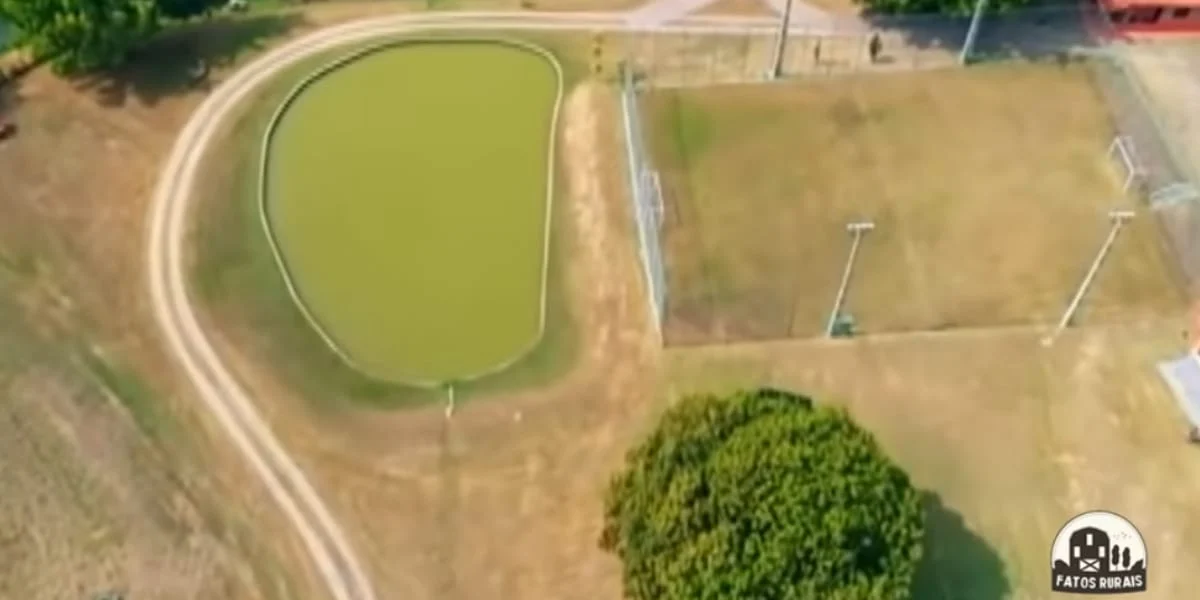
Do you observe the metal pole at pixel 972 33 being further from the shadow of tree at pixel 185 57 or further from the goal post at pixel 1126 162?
the shadow of tree at pixel 185 57

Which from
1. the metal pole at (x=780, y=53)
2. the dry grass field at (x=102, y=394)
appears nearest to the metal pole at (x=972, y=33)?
the metal pole at (x=780, y=53)

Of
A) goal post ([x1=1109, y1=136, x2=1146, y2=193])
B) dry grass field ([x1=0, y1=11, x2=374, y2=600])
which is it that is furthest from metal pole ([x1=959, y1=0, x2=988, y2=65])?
dry grass field ([x1=0, y1=11, x2=374, y2=600])

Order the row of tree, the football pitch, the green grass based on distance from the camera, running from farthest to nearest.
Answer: the row of tree, the football pitch, the green grass

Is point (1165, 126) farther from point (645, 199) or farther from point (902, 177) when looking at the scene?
point (645, 199)

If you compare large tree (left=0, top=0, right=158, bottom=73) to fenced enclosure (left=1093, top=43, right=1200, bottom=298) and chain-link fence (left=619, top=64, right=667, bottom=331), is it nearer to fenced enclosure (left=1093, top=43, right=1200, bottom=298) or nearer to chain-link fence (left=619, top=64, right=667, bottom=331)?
chain-link fence (left=619, top=64, right=667, bottom=331)

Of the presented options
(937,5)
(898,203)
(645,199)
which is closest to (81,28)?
(645,199)
